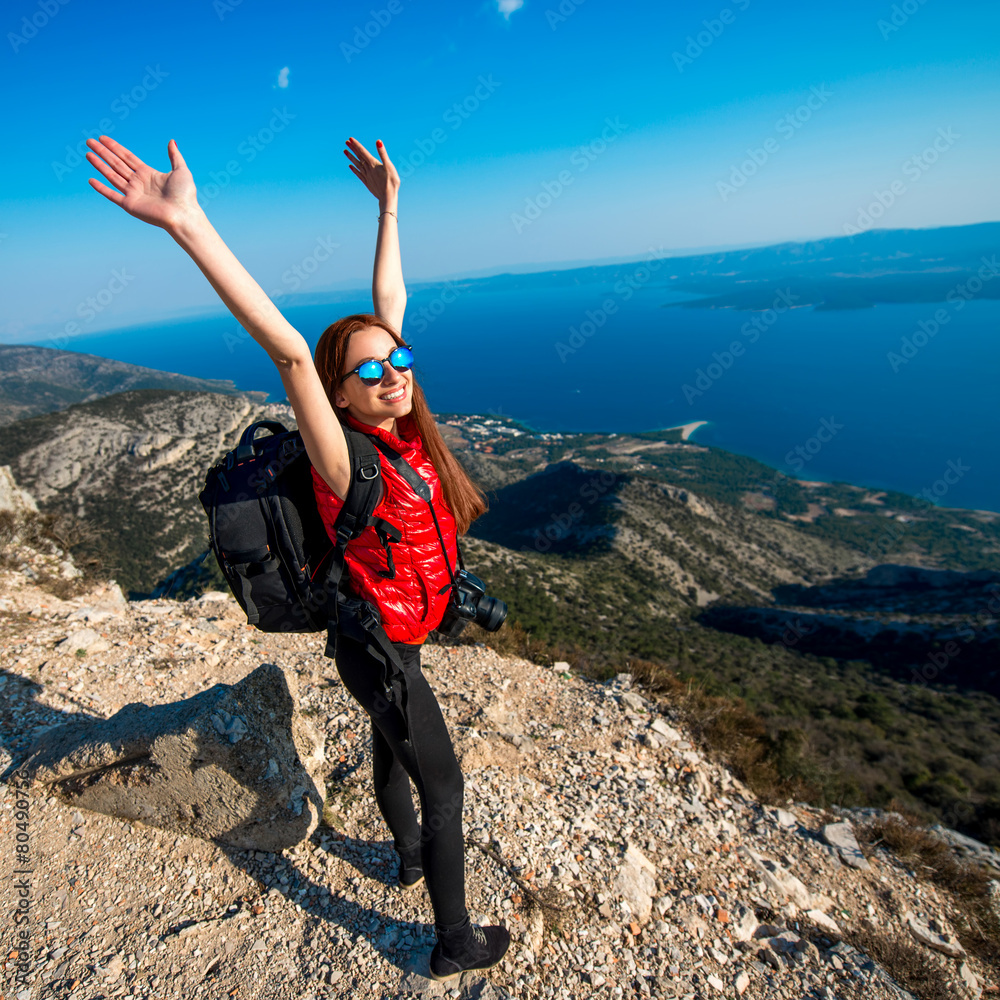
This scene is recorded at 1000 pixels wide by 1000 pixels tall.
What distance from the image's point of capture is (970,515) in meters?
77.8

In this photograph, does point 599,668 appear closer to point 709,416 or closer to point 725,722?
point 725,722

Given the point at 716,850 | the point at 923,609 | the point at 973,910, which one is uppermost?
the point at 716,850

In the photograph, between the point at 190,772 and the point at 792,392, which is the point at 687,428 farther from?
the point at 190,772

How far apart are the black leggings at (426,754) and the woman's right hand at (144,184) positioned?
1.47 meters

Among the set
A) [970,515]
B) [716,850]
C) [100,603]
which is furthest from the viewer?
[970,515]

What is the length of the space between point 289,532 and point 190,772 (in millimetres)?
1798

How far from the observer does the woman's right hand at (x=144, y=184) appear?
4.55 ft

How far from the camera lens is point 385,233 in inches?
104

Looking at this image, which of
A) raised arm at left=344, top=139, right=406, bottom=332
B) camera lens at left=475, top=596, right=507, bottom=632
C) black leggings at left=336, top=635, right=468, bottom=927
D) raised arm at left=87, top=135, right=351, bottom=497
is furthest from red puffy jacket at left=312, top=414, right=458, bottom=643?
raised arm at left=344, top=139, right=406, bottom=332

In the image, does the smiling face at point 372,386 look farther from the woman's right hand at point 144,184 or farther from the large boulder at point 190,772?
the large boulder at point 190,772

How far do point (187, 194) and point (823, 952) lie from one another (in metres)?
4.96

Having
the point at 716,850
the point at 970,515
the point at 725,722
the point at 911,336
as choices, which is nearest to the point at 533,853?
the point at 716,850

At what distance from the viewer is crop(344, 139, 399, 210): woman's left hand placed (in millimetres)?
2670

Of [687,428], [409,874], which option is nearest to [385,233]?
[409,874]
